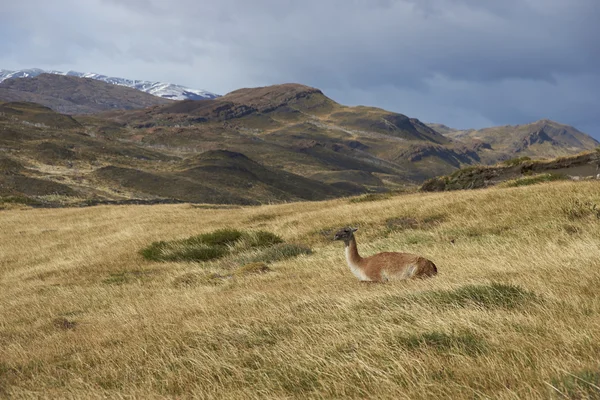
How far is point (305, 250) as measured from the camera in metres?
16.9

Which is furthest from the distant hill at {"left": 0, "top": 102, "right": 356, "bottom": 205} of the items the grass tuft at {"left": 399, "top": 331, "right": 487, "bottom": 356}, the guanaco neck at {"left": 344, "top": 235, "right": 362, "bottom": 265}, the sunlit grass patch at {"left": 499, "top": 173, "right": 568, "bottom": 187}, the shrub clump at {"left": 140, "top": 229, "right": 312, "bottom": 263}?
the grass tuft at {"left": 399, "top": 331, "right": 487, "bottom": 356}

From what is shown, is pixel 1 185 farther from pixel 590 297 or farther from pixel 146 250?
pixel 590 297

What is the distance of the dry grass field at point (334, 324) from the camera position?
4430mm

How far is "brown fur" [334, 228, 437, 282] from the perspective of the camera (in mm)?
9335

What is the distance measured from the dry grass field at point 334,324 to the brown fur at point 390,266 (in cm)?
47

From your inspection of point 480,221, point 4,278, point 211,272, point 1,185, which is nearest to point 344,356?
point 211,272

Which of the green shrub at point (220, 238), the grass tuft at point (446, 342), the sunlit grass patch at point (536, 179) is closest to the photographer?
the grass tuft at point (446, 342)

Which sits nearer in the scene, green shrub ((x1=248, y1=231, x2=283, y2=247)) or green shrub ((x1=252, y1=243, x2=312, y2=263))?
green shrub ((x1=252, y1=243, x2=312, y2=263))

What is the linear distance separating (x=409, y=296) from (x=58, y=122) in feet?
711

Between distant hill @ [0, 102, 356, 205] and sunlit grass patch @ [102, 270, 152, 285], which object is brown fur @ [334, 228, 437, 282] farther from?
distant hill @ [0, 102, 356, 205]

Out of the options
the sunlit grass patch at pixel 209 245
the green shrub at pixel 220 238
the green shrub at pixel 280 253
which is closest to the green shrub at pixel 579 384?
the green shrub at pixel 280 253

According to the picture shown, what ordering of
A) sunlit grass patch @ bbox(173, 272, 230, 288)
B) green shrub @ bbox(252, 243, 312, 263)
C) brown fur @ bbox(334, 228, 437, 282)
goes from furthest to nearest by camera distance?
green shrub @ bbox(252, 243, 312, 263) → sunlit grass patch @ bbox(173, 272, 230, 288) → brown fur @ bbox(334, 228, 437, 282)

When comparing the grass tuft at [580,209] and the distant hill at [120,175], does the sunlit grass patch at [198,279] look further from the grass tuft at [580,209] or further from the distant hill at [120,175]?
the distant hill at [120,175]

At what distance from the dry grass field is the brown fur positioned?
18.4 inches
